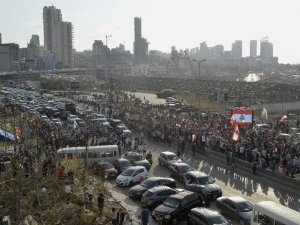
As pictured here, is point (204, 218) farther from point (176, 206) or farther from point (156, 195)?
point (156, 195)

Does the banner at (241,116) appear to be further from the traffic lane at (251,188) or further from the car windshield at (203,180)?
the car windshield at (203,180)

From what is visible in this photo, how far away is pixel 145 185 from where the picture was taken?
20.5m

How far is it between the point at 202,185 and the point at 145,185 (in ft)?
8.76

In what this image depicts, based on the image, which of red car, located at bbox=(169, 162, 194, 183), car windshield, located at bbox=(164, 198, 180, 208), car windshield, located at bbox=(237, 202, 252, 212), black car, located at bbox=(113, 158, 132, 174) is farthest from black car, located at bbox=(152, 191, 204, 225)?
black car, located at bbox=(113, 158, 132, 174)

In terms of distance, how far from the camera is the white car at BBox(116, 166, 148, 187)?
73.1 ft

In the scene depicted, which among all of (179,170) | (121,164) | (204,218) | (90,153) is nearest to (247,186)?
(179,170)

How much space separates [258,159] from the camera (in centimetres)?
2477

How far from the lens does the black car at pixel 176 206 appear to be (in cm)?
1684

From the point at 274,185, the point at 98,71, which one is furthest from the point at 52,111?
the point at 98,71

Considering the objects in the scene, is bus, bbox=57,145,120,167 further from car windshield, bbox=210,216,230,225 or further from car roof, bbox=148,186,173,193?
car windshield, bbox=210,216,230,225

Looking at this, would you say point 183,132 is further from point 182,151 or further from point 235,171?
point 235,171

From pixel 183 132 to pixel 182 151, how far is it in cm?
237

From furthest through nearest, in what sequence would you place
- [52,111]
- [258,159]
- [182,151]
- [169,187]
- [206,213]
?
[52,111]
[182,151]
[258,159]
[169,187]
[206,213]

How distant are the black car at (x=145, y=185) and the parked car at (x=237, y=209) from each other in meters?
3.59
